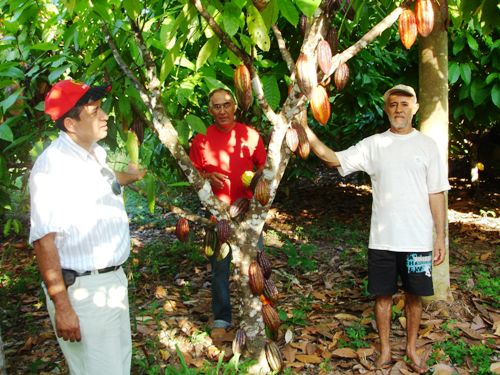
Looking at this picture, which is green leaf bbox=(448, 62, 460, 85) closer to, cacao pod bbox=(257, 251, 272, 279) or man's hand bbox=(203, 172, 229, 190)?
man's hand bbox=(203, 172, 229, 190)

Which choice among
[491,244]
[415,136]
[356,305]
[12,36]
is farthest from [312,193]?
[12,36]

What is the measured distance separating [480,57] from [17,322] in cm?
374

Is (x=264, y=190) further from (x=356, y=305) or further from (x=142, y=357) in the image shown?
(x=356, y=305)

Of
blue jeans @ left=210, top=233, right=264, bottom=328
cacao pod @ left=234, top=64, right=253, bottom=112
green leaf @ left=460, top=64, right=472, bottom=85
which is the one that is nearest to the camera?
cacao pod @ left=234, top=64, right=253, bottom=112

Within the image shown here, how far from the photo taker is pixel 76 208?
1.68m

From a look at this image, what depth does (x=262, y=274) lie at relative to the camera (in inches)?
89.8

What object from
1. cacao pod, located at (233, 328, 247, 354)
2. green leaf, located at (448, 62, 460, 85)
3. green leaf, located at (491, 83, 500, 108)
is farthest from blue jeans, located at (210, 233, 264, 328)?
green leaf, located at (491, 83, 500, 108)

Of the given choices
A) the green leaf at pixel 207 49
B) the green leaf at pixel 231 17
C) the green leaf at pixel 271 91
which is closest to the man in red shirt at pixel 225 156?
the green leaf at pixel 271 91

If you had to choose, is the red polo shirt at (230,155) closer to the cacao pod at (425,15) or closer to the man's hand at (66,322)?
the cacao pod at (425,15)

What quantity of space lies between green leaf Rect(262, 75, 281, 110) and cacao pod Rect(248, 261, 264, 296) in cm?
81

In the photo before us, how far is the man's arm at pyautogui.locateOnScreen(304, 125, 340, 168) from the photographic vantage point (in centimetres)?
234

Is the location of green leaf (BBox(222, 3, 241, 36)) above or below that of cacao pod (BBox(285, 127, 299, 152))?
above

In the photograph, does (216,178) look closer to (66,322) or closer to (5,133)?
(5,133)

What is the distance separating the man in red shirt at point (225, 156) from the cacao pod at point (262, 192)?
574 mm
